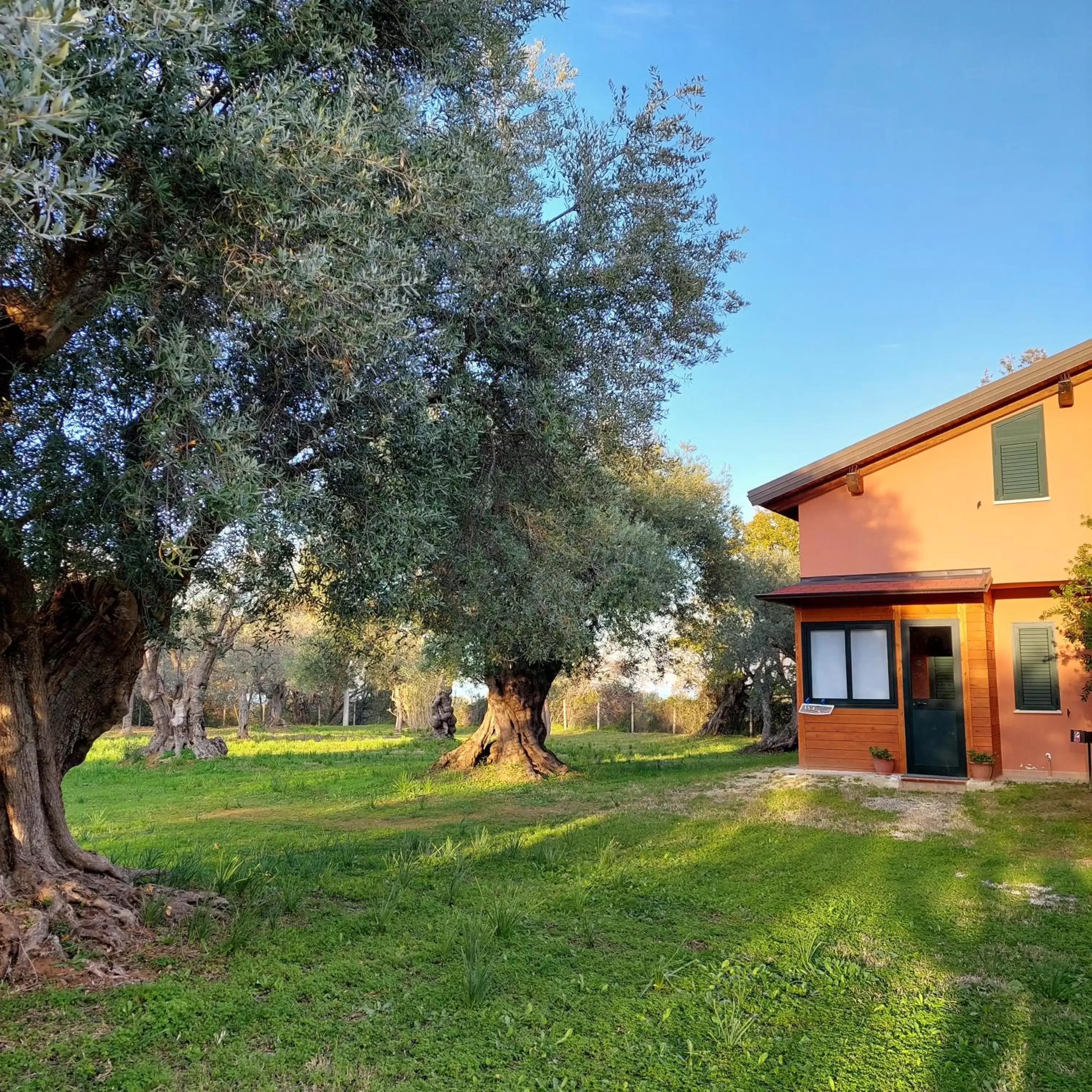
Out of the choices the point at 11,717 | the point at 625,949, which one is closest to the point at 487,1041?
the point at 625,949

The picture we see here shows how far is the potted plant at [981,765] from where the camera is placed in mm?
13414

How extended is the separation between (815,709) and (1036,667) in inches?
151

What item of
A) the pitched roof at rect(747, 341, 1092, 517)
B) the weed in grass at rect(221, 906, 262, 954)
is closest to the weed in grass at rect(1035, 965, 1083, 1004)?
the weed in grass at rect(221, 906, 262, 954)

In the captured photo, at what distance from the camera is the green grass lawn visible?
3.84 metres

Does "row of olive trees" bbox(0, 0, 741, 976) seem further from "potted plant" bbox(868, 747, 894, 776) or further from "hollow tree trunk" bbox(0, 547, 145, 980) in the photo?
"potted plant" bbox(868, 747, 894, 776)

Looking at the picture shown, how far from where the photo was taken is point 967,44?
568 inches

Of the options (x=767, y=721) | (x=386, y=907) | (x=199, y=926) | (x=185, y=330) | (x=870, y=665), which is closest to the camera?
(x=185, y=330)

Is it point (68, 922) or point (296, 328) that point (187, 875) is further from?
point (296, 328)

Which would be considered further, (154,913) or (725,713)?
(725,713)

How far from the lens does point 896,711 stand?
14352mm

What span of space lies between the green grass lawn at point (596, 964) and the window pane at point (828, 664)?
4.35m

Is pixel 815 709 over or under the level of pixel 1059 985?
over

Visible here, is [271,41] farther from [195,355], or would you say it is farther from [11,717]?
[11,717]

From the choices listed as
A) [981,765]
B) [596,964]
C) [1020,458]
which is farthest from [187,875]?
[1020,458]
